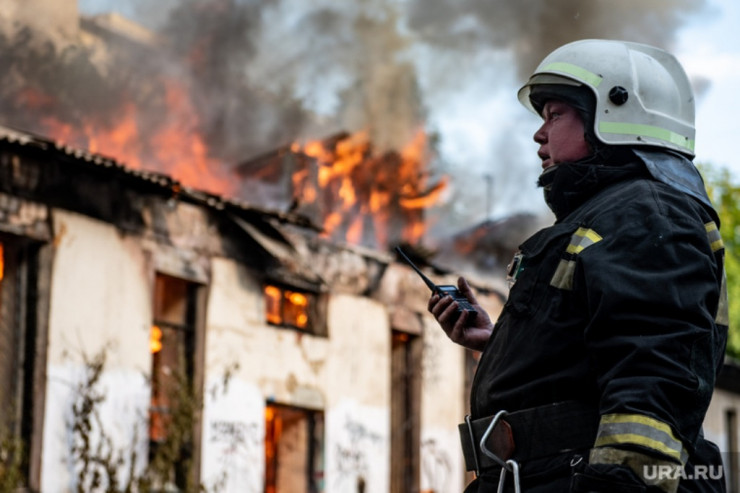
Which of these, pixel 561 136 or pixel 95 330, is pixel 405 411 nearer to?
pixel 95 330

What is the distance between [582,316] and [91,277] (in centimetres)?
1121

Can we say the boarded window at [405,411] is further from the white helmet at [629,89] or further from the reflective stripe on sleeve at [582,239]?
the reflective stripe on sleeve at [582,239]

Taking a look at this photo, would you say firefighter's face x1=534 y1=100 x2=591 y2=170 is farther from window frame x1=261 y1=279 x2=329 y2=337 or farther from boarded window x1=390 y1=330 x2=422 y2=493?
boarded window x1=390 y1=330 x2=422 y2=493

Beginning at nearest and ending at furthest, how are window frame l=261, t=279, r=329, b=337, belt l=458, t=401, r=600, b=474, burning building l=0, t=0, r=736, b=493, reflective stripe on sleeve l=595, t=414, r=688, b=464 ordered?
1. reflective stripe on sleeve l=595, t=414, r=688, b=464
2. belt l=458, t=401, r=600, b=474
3. burning building l=0, t=0, r=736, b=493
4. window frame l=261, t=279, r=329, b=337

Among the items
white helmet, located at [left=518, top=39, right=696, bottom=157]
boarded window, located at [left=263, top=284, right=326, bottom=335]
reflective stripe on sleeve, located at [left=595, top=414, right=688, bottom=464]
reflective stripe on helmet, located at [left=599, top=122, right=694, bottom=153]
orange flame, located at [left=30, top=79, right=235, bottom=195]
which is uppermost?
orange flame, located at [left=30, top=79, right=235, bottom=195]

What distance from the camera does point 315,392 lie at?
1697 cm

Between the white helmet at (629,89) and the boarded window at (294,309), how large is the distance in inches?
503

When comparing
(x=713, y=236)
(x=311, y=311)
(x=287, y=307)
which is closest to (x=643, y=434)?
(x=713, y=236)

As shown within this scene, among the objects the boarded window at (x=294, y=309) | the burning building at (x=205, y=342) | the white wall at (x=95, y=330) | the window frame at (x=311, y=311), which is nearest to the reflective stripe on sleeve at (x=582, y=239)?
the burning building at (x=205, y=342)

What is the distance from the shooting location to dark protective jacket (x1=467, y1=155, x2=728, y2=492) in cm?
298

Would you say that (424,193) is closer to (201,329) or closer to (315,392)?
(315,392)

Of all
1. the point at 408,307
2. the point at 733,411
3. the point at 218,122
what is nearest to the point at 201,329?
the point at 408,307

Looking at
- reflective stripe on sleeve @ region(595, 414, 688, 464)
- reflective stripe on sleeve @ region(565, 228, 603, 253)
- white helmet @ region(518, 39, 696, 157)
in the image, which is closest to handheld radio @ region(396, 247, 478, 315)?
reflective stripe on sleeve @ region(565, 228, 603, 253)

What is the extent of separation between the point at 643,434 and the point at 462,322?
3.25 feet
